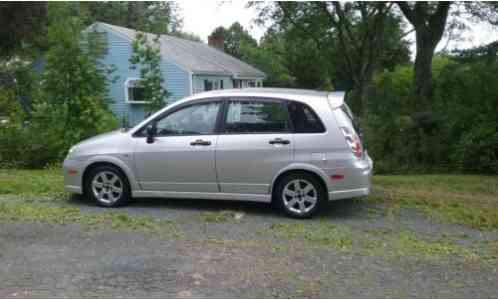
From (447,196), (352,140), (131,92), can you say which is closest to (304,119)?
(352,140)

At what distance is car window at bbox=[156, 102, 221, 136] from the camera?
24.2ft

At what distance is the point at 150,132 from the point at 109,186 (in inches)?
40.1

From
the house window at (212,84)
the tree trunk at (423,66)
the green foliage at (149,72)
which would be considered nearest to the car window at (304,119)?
the green foliage at (149,72)

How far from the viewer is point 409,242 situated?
5.99 meters

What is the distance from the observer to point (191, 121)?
24.5ft

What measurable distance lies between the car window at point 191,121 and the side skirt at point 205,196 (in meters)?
0.86

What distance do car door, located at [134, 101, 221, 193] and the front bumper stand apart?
0.92 meters

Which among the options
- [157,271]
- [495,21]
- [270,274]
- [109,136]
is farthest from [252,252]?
[495,21]

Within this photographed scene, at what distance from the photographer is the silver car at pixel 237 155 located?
694cm

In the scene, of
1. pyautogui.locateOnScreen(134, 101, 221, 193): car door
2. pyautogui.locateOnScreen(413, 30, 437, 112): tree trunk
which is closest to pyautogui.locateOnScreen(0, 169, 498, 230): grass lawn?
pyautogui.locateOnScreen(134, 101, 221, 193): car door

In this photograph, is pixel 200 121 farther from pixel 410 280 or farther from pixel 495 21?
pixel 495 21

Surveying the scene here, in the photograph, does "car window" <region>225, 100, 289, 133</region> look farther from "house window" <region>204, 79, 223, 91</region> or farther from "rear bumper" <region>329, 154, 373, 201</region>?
"house window" <region>204, 79, 223, 91</region>

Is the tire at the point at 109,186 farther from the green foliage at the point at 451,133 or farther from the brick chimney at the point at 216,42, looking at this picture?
the brick chimney at the point at 216,42

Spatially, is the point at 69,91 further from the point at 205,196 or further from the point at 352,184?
the point at 352,184
